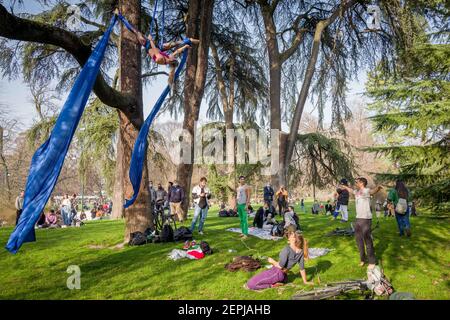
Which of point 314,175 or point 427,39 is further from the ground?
point 427,39

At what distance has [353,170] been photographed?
17266 mm

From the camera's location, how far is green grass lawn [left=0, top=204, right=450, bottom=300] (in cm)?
492

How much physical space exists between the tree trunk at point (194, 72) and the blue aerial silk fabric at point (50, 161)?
8195mm

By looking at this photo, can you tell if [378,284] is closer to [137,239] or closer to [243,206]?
[243,206]

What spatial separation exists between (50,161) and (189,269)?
3.11 meters

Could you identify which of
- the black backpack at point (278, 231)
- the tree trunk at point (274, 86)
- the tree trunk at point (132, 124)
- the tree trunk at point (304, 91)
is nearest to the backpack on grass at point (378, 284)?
the black backpack at point (278, 231)

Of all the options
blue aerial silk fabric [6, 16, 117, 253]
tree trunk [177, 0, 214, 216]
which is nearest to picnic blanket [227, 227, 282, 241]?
tree trunk [177, 0, 214, 216]

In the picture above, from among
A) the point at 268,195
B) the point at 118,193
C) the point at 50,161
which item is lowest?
the point at 268,195

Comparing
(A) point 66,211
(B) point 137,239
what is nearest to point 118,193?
(A) point 66,211

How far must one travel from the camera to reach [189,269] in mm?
6125

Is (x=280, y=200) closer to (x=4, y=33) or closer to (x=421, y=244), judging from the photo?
(x=421, y=244)

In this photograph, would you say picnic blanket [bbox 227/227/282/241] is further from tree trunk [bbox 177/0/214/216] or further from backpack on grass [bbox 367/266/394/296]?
A: backpack on grass [bbox 367/266/394/296]

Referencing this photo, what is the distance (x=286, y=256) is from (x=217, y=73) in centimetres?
1506
